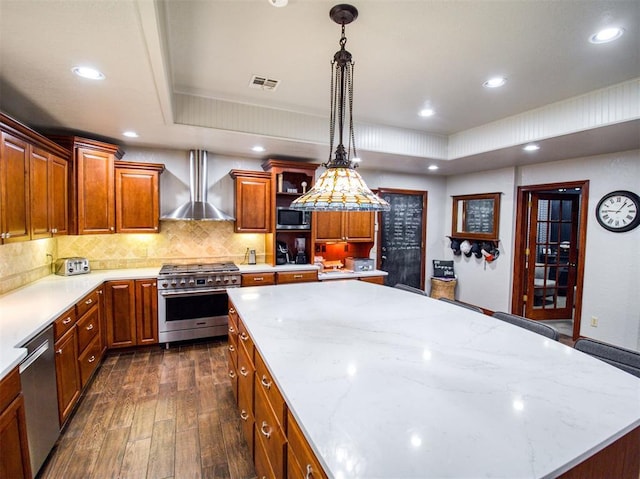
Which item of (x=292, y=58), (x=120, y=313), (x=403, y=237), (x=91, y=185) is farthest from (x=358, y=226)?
(x=91, y=185)

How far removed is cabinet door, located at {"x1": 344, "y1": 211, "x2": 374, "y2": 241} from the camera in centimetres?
466

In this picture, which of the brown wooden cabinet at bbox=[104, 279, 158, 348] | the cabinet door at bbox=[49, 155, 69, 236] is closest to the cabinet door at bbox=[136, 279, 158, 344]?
the brown wooden cabinet at bbox=[104, 279, 158, 348]

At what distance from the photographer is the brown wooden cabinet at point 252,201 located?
13.6ft

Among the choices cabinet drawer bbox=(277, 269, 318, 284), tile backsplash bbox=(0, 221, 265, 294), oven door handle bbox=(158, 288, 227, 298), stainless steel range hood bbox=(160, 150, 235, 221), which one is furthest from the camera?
cabinet drawer bbox=(277, 269, 318, 284)

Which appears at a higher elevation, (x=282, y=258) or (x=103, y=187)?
(x=103, y=187)

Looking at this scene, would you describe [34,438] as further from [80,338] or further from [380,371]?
[380,371]

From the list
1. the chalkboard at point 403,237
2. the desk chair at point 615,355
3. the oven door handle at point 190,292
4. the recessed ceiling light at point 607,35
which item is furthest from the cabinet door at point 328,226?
the desk chair at point 615,355

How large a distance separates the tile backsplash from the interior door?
400 centimetres

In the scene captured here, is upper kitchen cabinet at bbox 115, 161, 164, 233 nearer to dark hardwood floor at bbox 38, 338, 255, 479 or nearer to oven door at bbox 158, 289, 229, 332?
oven door at bbox 158, 289, 229, 332

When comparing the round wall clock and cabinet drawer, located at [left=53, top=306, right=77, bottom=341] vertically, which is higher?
the round wall clock

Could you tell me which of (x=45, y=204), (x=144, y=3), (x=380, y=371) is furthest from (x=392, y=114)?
(x=45, y=204)

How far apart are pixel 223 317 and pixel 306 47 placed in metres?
3.05

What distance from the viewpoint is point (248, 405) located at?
6.24 ft

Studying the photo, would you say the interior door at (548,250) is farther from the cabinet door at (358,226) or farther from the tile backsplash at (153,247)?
the tile backsplash at (153,247)
